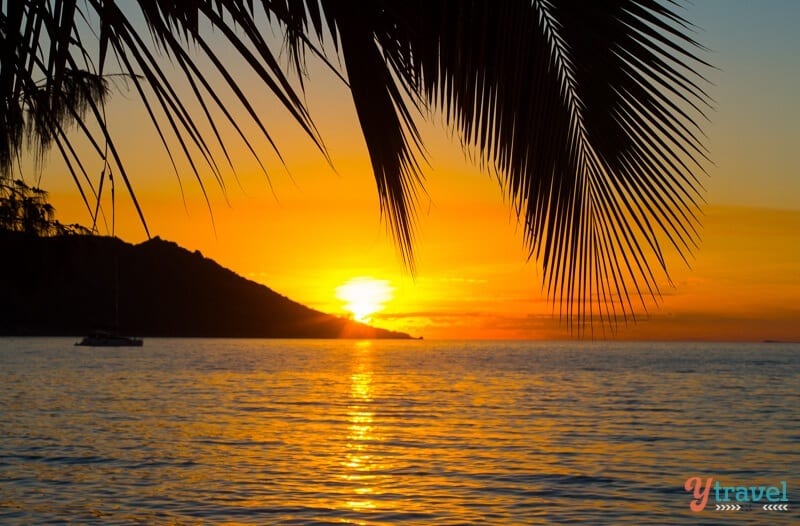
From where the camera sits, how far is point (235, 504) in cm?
1662

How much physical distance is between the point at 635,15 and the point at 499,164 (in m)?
0.39

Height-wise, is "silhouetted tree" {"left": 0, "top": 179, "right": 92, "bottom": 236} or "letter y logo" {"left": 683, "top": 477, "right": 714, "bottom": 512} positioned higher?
"silhouetted tree" {"left": 0, "top": 179, "right": 92, "bottom": 236}

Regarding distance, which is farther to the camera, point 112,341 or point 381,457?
point 112,341

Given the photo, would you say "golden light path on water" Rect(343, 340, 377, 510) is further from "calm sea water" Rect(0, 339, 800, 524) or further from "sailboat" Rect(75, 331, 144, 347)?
"sailboat" Rect(75, 331, 144, 347)

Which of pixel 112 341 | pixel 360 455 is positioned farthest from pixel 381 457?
pixel 112 341

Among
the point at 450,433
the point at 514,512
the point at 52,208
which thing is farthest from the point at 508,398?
the point at 52,208

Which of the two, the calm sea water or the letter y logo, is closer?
the calm sea water

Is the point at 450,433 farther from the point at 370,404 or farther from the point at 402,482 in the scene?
the point at 370,404

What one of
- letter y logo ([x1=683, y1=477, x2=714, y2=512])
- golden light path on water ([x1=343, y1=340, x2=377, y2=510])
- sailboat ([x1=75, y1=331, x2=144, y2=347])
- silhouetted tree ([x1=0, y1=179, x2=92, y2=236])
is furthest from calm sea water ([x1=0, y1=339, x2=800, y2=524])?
sailboat ([x1=75, y1=331, x2=144, y2=347])

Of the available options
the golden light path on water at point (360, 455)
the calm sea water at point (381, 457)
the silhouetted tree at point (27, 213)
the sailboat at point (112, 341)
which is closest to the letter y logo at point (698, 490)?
the calm sea water at point (381, 457)

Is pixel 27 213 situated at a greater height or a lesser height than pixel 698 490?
greater

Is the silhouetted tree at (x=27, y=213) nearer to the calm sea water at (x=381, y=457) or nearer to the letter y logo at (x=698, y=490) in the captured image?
the calm sea water at (x=381, y=457)

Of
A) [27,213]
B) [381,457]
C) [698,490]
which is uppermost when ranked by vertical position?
[27,213]

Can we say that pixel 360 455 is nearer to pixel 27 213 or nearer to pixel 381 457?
pixel 381 457
